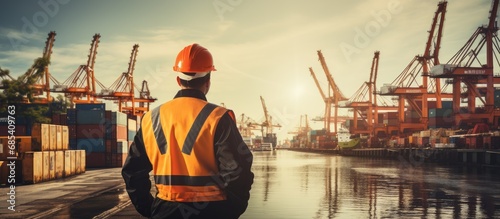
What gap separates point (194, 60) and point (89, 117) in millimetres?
35601

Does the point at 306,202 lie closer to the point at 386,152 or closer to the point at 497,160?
the point at 497,160

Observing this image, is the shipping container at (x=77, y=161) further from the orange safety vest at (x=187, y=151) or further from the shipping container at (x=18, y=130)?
the orange safety vest at (x=187, y=151)

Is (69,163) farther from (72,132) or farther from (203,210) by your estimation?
(203,210)

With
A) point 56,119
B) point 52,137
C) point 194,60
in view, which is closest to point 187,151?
point 194,60

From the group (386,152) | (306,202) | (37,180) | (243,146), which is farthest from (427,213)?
(386,152)

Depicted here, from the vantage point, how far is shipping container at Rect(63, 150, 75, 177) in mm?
26344

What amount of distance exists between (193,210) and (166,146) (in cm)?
41

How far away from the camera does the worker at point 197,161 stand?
9.70 feet

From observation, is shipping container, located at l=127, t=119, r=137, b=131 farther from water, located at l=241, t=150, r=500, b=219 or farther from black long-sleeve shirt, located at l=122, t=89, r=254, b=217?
black long-sleeve shirt, located at l=122, t=89, r=254, b=217

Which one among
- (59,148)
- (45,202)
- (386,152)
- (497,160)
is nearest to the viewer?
(45,202)

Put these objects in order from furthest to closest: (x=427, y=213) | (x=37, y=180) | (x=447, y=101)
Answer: (x=447, y=101), (x=37, y=180), (x=427, y=213)

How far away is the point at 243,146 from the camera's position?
3021 millimetres

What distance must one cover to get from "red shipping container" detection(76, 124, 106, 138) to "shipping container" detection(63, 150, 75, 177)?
8716mm

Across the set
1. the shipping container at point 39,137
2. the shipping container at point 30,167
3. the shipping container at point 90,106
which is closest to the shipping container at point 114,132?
the shipping container at point 90,106
